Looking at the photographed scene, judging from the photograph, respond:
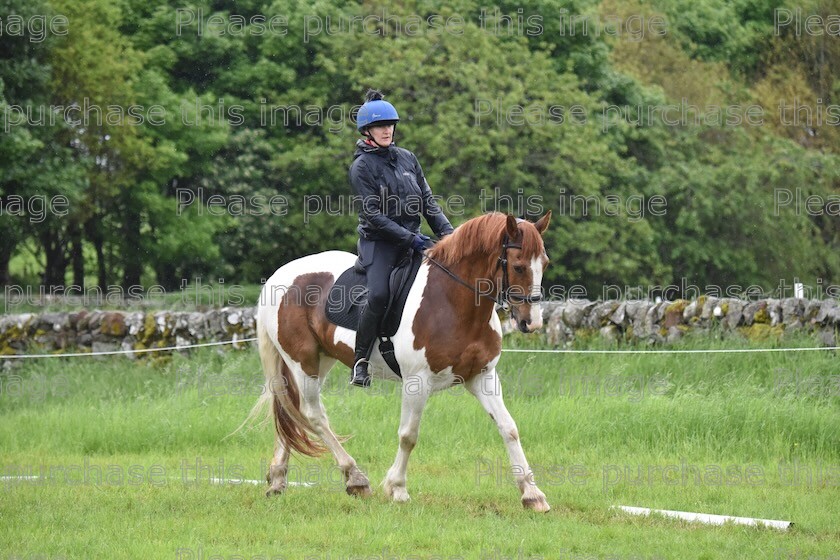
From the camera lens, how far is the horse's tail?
33.3 feet

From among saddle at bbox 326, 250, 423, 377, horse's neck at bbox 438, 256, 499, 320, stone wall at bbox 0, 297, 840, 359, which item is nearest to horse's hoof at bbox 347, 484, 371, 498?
saddle at bbox 326, 250, 423, 377

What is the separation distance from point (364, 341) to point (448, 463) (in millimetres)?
2823

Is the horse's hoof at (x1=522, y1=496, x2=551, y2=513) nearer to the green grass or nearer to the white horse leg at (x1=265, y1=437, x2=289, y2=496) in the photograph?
the white horse leg at (x1=265, y1=437, x2=289, y2=496)

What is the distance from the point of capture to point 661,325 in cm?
1475

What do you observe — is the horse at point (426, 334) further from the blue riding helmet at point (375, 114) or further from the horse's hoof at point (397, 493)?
the blue riding helmet at point (375, 114)

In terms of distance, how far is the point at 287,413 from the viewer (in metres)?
10.2

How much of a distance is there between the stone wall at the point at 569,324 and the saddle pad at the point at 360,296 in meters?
6.10

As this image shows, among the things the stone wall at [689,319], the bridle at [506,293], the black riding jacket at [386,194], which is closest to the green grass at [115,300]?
the stone wall at [689,319]

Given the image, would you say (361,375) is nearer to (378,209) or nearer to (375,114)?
(378,209)

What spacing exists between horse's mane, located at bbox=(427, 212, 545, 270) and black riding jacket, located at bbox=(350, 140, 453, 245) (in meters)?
0.33

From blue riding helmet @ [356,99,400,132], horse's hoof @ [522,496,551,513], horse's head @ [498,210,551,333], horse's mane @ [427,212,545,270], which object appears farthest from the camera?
blue riding helmet @ [356,99,400,132]

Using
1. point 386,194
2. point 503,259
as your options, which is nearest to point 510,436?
point 503,259

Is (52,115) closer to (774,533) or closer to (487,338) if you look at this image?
(487,338)

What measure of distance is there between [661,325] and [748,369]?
154cm
